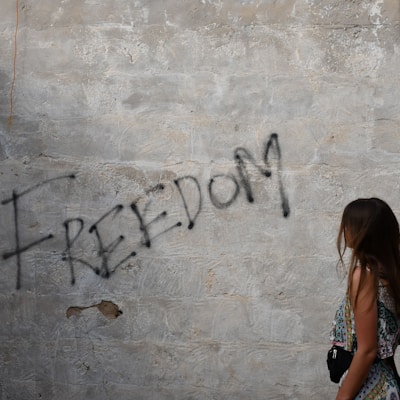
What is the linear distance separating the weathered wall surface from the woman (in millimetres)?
1502

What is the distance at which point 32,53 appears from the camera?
4625 mm

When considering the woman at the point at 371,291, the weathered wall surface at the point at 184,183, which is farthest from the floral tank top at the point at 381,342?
the weathered wall surface at the point at 184,183

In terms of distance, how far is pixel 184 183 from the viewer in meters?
4.50

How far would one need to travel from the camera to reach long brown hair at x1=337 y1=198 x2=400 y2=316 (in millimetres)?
2834

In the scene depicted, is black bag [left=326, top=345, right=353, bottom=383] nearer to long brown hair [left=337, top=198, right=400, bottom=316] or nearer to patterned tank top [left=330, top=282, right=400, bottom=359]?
patterned tank top [left=330, top=282, right=400, bottom=359]

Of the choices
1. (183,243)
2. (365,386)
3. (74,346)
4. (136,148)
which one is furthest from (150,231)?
(365,386)

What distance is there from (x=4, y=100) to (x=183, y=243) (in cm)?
143

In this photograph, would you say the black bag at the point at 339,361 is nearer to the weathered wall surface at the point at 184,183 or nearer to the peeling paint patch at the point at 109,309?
the weathered wall surface at the point at 184,183


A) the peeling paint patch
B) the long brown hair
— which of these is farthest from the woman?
the peeling paint patch

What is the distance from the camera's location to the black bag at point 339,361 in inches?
118

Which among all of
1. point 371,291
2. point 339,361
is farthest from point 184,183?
point 371,291

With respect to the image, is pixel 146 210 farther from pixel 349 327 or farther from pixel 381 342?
pixel 381 342

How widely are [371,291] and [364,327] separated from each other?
0.14 m

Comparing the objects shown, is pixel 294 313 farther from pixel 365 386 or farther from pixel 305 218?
pixel 365 386
